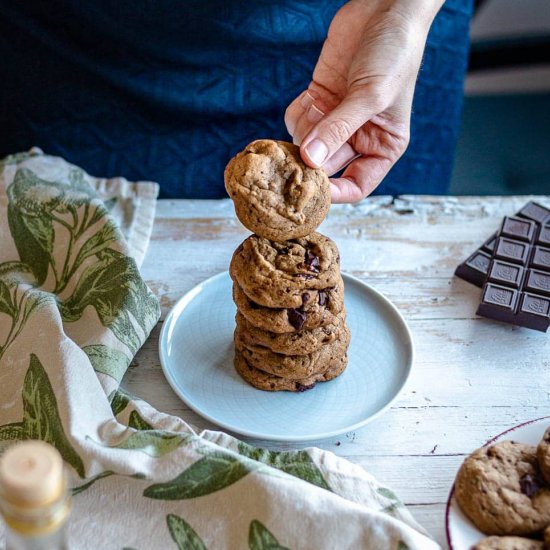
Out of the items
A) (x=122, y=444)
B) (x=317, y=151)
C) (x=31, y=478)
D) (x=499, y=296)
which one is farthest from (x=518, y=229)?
(x=31, y=478)

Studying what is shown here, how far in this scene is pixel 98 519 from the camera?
0.99 metres

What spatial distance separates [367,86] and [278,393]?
58cm

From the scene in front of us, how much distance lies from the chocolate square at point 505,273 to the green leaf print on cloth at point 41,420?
2.83 feet

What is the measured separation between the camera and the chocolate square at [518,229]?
Result: 1559mm

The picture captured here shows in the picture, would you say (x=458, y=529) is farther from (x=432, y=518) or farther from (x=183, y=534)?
(x=183, y=534)

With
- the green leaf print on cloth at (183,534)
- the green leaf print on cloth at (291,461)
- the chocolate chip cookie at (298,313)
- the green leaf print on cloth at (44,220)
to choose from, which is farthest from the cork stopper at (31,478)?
the green leaf print on cloth at (44,220)

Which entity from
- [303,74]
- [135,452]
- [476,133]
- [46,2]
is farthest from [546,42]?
[135,452]

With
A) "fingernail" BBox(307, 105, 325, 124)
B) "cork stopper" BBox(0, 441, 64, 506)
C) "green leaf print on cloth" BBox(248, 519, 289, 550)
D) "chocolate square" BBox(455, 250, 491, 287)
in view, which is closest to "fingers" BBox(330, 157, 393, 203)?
"fingernail" BBox(307, 105, 325, 124)

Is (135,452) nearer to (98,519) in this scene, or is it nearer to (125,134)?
(98,519)

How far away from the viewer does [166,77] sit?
68.1 inches

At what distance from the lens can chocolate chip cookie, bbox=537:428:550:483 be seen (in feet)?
3.24

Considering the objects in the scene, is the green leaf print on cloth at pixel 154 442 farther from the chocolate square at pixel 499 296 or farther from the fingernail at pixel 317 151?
the chocolate square at pixel 499 296

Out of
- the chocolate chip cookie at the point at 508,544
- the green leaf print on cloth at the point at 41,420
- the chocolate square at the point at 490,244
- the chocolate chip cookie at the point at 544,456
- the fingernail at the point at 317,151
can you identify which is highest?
the fingernail at the point at 317,151

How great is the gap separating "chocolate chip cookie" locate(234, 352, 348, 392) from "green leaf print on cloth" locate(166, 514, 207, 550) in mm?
338
